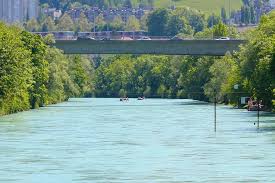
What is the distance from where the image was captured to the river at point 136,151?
179ft

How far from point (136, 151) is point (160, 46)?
9193 centimetres

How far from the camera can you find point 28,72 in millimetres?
134625

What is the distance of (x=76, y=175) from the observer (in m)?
54.7

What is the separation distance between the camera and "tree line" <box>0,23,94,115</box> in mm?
119869

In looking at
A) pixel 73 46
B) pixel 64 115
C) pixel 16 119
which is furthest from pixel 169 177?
pixel 73 46

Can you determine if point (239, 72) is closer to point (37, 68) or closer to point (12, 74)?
point (37, 68)

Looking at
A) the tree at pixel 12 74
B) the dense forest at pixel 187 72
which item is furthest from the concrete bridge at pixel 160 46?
the tree at pixel 12 74

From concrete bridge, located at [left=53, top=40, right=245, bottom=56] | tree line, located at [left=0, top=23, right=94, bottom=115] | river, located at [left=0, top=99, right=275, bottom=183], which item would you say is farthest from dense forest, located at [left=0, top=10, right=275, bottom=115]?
river, located at [left=0, top=99, right=275, bottom=183]

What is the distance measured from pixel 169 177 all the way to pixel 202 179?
1564 millimetres

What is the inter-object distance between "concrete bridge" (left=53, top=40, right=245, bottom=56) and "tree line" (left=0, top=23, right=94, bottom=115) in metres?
4.77

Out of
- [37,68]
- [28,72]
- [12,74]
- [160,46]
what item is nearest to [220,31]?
[160,46]

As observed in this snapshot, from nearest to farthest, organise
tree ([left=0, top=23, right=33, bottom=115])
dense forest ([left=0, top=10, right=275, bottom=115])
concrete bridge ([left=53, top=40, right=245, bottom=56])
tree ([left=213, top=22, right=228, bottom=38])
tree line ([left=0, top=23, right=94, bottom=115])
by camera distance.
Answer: dense forest ([left=0, top=10, right=275, bottom=115]) → tree ([left=0, top=23, right=33, bottom=115]) → tree line ([left=0, top=23, right=94, bottom=115]) → concrete bridge ([left=53, top=40, right=245, bottom=56]) → tree ([left=213, top=22, right=228, bottom=38])

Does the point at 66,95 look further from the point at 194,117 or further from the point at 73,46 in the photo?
the point at 194,117

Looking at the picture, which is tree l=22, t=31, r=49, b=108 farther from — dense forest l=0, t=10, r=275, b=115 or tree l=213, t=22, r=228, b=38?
tree l=213, t=22, r=228, b=38
